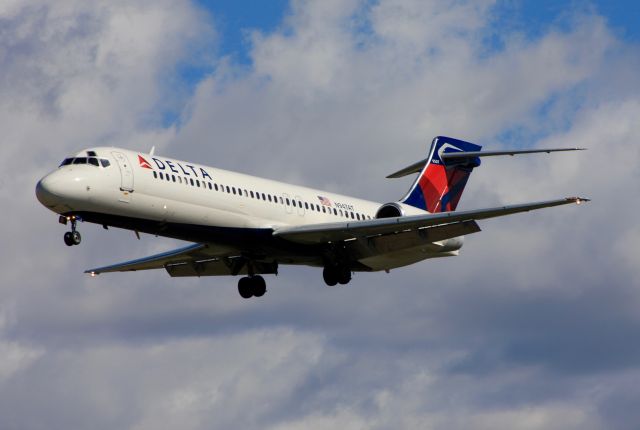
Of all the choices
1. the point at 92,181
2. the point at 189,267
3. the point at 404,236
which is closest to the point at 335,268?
the point at 404,236

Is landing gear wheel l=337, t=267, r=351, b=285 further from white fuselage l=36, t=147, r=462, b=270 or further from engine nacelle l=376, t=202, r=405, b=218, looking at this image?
engine nacelle l=376, t=202, r=405, b=218

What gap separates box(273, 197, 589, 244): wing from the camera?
3875 cm

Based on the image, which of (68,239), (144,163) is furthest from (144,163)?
(68,239)

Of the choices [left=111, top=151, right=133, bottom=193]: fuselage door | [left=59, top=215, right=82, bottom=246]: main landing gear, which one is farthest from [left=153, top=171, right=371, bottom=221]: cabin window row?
[left=59, top=215, right=82, bottom=246]: main landing gear

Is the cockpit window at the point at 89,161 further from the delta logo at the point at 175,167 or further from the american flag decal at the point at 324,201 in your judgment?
the american flag decal at the point at 324,201

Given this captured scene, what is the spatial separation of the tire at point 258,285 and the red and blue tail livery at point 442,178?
5.35m

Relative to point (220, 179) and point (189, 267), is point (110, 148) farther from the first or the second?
point (189, 267)

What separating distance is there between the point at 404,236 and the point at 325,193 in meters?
3.24

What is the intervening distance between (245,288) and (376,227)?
5.61 m

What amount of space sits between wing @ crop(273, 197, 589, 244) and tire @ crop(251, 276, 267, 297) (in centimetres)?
343

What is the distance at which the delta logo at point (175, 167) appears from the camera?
37.4 metres

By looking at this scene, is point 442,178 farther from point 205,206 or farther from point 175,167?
point 175,167

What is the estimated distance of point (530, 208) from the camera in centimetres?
3734

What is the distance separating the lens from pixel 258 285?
43.0m
